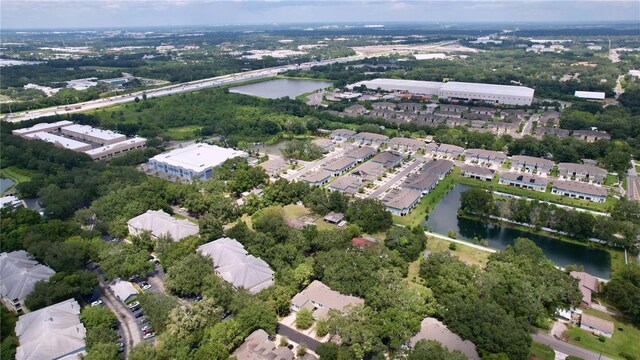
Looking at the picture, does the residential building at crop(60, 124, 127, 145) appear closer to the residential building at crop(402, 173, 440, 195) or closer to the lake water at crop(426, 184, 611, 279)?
the residential building at crop(402, 173, 440, 195)

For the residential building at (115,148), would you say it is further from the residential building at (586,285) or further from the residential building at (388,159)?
the residential building at (586,285)

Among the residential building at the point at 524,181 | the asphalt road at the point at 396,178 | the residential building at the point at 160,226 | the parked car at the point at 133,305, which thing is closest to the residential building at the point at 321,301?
the parked car at the point at 133,305

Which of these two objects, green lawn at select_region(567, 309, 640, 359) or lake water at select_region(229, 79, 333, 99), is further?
lake water at select_region(229, 79, 333, 99)

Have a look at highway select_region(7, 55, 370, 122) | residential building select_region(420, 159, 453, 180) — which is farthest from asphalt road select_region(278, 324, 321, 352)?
highway select_region(7, 55, 370, 122)

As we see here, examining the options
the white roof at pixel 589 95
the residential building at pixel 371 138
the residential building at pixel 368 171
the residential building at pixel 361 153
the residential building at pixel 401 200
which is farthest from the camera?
the white roof at pixel 589 95

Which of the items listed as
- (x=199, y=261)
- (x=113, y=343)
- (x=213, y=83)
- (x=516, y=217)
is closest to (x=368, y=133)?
(x=516, y=217)

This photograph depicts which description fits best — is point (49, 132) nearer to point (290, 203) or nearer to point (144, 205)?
point (144, 205)

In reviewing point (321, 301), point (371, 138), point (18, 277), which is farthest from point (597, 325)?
point (371, 138)
